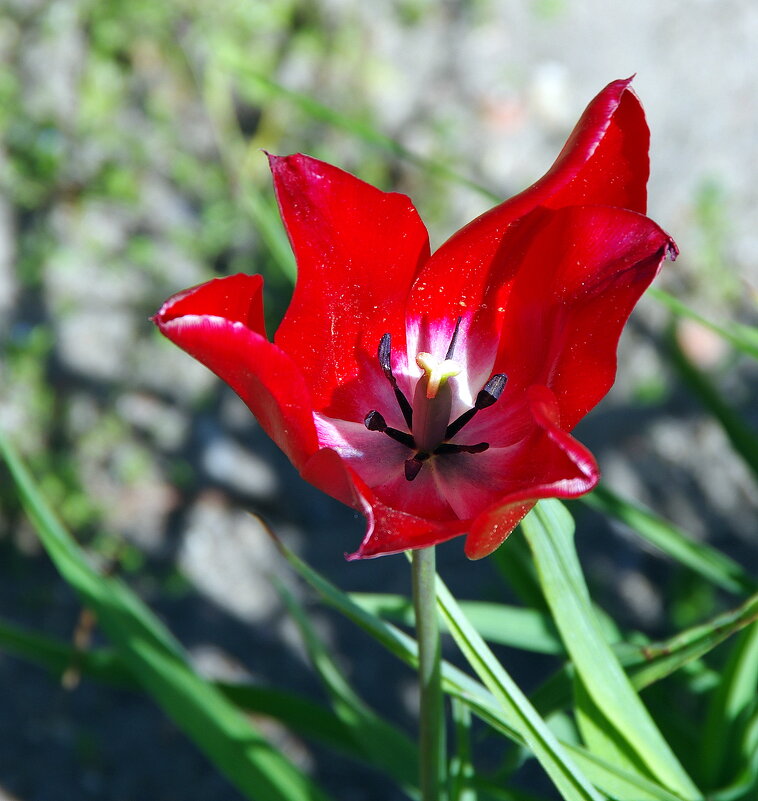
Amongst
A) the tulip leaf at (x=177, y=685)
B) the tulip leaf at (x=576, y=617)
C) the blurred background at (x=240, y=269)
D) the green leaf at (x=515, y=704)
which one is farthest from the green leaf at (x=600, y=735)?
the blurred background at (x=240, y=269)

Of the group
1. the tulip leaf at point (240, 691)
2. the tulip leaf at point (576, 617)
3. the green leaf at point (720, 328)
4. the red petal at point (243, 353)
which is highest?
the green leaf at point (720, 328)

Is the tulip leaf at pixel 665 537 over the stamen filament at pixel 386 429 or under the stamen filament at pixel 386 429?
over

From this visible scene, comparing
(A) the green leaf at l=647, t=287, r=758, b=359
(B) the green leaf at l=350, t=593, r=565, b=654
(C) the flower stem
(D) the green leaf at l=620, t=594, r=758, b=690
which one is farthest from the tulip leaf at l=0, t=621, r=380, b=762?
(A) the green leaf at l=647, t=287, r=758, b=359

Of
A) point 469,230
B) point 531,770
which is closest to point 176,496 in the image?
point 531,770

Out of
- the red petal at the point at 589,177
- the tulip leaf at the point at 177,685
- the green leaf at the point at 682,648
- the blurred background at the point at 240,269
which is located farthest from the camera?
the blurred background at the point at 240,269

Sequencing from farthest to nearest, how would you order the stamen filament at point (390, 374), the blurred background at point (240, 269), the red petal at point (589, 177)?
1. the blurred background at point (240, 269)
2. the stamen filament at point (390, 374)
3. the red petal at point (589, 177)

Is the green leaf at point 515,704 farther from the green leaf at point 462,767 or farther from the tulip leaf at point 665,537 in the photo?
the tulip leaf at point 665,537

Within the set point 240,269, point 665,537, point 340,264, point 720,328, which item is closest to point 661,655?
point 665,537
